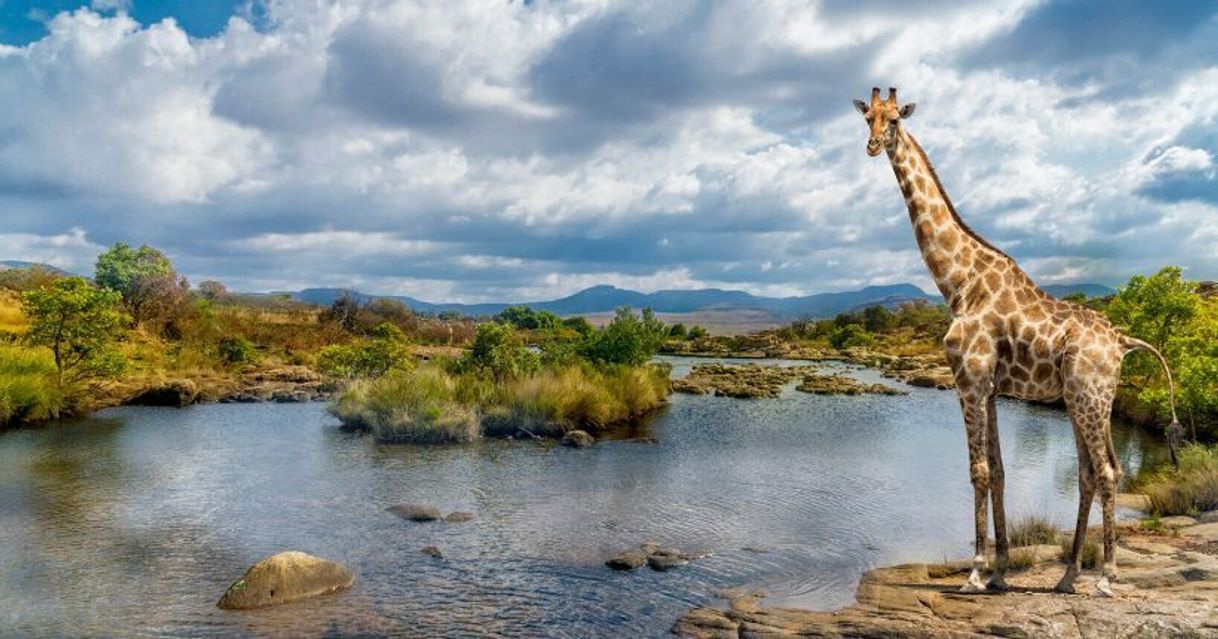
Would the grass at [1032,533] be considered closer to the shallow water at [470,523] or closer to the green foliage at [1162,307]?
the shallow water at [470,523]

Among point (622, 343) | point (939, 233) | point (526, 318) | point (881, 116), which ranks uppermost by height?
point (881, 116)

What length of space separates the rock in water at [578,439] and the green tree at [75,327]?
17002 millimetres

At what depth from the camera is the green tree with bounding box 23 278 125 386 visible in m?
27.5

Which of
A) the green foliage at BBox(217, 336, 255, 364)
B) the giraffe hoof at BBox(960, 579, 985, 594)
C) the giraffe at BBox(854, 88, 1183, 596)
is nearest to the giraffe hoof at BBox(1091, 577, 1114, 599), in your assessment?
the giraffe at BBox(854, 88, 1183, 596)

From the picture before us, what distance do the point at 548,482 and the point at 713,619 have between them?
29.7ft

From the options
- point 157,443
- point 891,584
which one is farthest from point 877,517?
point 157,443

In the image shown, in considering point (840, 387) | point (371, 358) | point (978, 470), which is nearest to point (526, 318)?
A: point (840, 387)

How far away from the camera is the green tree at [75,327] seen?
90.2 feet

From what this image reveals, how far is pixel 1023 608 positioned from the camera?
29.5ft

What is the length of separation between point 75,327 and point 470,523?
20750mm

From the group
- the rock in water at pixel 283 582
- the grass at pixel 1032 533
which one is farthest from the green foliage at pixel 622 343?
the rock in water at pixel 283 582

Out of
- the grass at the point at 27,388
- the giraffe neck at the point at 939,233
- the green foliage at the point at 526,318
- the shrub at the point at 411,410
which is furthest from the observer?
the green foliage at the point at 526,318

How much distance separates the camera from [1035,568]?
10727mm

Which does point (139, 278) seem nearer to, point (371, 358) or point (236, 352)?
point (236, 352)
